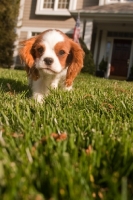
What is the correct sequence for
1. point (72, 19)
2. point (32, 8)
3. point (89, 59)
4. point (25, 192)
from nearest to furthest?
Answer: 1. point (25, 192)
2. point (89, 59)
3. point (72, 19)
4. point (32, 8)

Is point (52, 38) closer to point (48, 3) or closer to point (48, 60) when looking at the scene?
point (48, 60)

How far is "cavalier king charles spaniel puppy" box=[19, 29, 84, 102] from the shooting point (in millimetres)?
3773

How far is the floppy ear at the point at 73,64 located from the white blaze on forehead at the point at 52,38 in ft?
1.13

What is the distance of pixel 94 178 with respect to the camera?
1.13 meters

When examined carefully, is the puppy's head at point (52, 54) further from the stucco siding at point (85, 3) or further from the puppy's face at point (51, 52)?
the stucco siding at point (85, 3)

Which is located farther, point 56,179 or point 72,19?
point 72,19

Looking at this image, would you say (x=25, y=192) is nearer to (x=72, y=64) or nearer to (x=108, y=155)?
(x=108, y=155)

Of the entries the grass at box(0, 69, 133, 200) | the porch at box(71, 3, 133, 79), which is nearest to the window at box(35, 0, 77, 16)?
the porch at box(71, 3, 133, 79)

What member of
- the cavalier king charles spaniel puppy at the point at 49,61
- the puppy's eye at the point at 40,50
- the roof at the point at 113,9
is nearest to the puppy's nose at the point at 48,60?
the cavalier king charles spaniel puppy at the point at 49,61

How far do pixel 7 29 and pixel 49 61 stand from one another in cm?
1610

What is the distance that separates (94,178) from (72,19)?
769 inches

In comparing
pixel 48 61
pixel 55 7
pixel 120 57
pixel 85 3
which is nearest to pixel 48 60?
pixel 48 61

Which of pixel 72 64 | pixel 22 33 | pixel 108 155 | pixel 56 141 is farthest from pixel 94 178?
pixel 22 33

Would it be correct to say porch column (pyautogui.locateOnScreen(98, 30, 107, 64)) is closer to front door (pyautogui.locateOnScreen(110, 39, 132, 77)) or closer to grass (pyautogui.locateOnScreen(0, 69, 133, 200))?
front door (pyautogui.locateOnScreen(110, 39, 132, 77))
